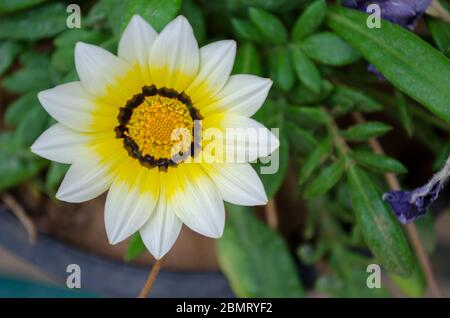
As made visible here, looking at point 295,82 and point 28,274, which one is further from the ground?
point 295,82

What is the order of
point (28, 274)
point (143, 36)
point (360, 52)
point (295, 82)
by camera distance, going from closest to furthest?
point (143, 36)
point (360, 52)
point (295, 82)
point (28, 274)

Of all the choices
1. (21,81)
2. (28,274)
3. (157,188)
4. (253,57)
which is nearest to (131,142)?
(157,188)

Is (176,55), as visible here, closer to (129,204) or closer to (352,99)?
(129,204)

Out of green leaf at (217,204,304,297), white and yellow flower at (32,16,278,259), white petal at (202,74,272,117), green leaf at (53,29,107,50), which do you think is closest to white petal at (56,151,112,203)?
white and yellow flower at (32,16,278,259)

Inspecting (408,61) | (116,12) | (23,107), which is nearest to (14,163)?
(23,107)
